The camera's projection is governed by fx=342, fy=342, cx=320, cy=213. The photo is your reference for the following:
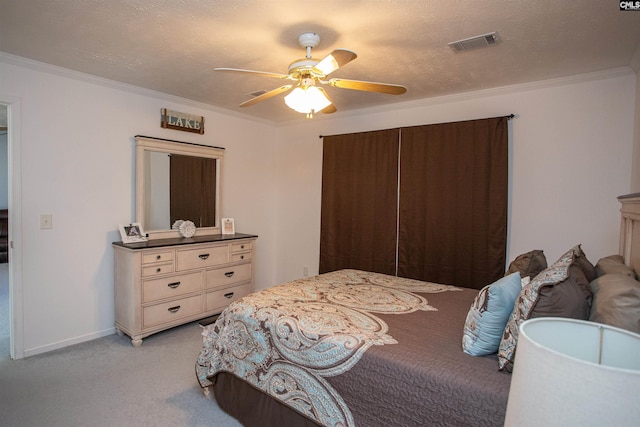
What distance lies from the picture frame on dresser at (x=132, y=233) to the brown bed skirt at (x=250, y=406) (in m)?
1.84

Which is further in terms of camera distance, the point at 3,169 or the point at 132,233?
the point at 3,169

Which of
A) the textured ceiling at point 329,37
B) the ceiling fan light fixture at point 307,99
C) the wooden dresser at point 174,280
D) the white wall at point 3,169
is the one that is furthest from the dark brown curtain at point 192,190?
the white wall at point 3,169

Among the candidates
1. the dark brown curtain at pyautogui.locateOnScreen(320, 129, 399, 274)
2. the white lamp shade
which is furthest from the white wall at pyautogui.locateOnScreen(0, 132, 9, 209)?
the white lamp shade

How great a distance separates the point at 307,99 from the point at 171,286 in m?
2.32

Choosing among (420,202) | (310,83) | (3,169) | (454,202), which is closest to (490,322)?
(310,83)

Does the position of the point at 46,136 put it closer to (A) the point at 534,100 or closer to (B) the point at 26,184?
(B) the point at 26,184

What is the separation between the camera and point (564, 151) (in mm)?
2998

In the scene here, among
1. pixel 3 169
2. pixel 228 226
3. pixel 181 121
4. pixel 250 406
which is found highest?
pixel 181 121

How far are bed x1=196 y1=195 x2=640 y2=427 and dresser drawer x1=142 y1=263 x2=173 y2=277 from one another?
1225mm

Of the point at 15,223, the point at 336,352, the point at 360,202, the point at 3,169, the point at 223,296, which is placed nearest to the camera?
the point at 336,352

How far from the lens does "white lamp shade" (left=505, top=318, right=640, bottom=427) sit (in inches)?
23.4

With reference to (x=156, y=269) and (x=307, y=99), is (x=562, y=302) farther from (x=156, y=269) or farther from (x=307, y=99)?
(x=156, y=269)

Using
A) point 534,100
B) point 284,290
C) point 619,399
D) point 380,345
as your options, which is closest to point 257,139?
point 284,290

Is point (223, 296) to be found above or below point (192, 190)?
below
